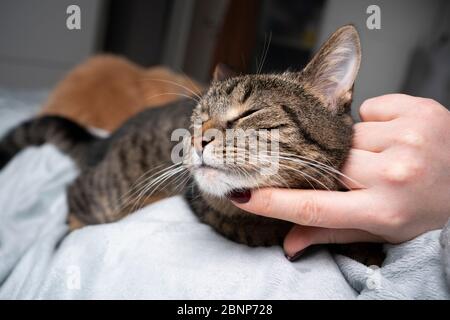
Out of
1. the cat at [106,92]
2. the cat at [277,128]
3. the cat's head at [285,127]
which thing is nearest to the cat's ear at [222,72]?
the cat at [277,128]

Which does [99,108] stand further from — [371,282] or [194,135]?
[371,282]

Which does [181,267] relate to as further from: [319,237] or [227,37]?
[227,37]

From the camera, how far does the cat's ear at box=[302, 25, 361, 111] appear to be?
28.7 inches

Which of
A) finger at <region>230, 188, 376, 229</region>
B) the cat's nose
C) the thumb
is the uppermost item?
the cat's nose

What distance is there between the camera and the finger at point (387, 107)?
672mm

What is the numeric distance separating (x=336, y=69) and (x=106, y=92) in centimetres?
155

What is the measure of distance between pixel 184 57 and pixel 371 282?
2103mm

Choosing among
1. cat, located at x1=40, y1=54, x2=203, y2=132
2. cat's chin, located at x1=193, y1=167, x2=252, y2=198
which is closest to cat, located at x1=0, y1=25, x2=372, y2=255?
cat's chin, located at x1=193, y1=167, x2=252, y2=198

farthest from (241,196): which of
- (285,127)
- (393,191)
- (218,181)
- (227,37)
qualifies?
(227,37)

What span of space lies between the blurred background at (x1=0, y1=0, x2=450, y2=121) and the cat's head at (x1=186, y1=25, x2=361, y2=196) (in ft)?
0.21

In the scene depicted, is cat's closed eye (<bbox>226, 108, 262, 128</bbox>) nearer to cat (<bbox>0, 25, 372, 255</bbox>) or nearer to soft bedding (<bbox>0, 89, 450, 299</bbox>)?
cat (<bbox>0, 25, 372, 255</bbox>)

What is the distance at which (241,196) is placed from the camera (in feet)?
2.37

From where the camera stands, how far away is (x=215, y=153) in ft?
2.28

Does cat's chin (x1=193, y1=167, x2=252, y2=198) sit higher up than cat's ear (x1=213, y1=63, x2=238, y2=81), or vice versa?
cat's ear (x1=213, y1=63, x2=238, y2=81)
